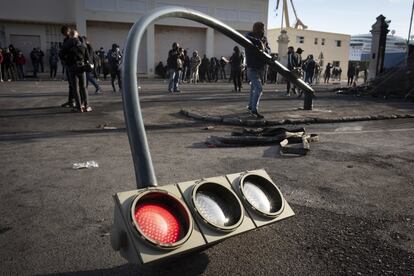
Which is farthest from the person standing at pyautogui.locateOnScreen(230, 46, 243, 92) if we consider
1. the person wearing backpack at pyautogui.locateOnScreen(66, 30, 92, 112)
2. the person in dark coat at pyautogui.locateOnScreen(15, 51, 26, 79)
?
the person in dark coat at pyautogui.locateOnScreen(15, 51, 26, 79)

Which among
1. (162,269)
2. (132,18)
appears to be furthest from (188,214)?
(132,18)

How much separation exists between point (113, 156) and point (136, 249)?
3314mm

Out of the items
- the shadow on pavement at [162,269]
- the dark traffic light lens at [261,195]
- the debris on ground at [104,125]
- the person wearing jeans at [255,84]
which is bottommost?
the shadow on pavement at [162,269]

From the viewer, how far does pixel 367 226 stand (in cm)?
294

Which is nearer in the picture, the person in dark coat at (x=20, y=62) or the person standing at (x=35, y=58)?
the person in dark coat at (x=20, y=62)

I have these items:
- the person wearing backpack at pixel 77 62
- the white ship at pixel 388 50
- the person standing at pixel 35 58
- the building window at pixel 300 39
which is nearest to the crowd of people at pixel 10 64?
the person standing at pixel 35 58

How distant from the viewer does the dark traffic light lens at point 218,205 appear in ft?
6.70

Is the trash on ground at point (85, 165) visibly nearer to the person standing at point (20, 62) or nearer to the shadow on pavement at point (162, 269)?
the shadow on pavement at point (162, 269)

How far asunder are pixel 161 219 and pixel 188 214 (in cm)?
15

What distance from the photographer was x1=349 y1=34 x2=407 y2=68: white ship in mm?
26031

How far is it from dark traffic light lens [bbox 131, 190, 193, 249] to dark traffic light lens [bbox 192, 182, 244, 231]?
0.34 feet

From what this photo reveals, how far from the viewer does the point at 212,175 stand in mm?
4117

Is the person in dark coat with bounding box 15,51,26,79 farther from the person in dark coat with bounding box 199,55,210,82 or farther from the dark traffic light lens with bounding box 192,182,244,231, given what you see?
the dark traffic light lens with bounding box 192,182,244,231

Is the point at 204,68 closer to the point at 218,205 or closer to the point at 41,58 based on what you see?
the point at 41,58
